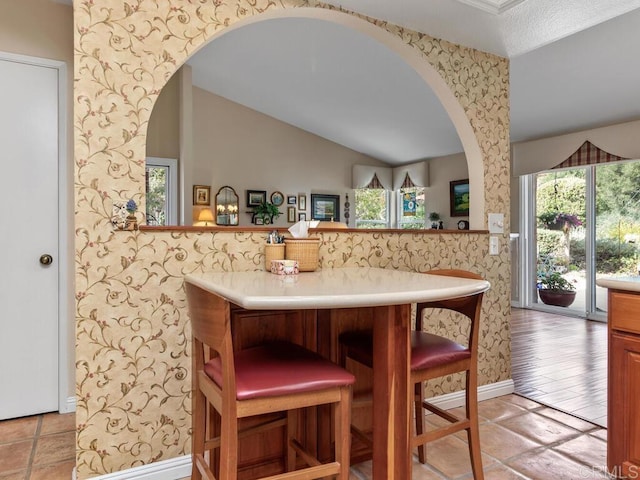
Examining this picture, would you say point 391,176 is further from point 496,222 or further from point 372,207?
point 496,222

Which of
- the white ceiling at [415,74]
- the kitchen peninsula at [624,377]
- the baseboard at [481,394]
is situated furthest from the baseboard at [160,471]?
the white ceiling at [415,74]

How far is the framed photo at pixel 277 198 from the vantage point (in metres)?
6.48

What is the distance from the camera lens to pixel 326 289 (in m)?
1.32

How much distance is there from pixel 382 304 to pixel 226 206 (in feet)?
16.8

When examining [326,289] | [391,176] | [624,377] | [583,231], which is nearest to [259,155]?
[391,176]

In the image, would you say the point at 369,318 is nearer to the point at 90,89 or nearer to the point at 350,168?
the point at 90,89

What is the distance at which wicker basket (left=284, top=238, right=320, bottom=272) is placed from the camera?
74.5 inches

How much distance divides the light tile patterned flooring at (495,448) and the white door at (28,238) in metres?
0.21

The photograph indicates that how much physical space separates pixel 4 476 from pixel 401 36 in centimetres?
291

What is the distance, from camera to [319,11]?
7.04 ft

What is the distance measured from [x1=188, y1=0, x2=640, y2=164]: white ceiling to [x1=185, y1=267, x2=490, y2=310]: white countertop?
147 centimetres

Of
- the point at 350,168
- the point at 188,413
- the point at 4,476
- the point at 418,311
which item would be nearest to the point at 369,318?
the point at 418,311

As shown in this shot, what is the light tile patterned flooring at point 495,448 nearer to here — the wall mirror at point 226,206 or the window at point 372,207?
the wall mirror at point 226,206

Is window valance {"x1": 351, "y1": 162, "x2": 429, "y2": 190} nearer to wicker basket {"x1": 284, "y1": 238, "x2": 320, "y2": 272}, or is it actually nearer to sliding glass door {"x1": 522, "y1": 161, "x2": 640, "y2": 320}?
sliding glass door {"x1": 522, "y1": 161, "x2": 640, "y2": 320}
